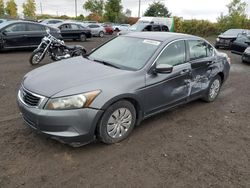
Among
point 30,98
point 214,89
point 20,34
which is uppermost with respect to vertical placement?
point 20,34

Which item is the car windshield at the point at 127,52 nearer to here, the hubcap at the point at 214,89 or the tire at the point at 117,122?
the tire at the point at 117,122

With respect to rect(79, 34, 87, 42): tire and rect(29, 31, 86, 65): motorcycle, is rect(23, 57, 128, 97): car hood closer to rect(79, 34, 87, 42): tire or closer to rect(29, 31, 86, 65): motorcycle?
rect(29, 31, 86, 65): motorcycle

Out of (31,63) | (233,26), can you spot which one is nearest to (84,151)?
(31,63)

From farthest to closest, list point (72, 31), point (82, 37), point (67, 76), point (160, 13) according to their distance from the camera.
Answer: point (160, 13)
point (82, 37)
point (72, 31)
point (67, 76)

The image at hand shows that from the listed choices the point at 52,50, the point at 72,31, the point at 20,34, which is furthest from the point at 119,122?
the point at 72,31

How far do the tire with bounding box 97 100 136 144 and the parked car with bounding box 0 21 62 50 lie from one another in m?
9.30

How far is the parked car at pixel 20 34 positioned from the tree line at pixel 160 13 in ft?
84.4

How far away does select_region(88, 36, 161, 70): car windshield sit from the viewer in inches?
164

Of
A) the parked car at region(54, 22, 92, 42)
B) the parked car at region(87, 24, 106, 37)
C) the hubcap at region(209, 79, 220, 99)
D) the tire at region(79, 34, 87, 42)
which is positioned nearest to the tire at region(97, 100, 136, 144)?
the hubcap at region(209, 79, 220, 99)

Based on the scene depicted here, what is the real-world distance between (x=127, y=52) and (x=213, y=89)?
2.50m

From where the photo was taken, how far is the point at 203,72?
521 centimetres

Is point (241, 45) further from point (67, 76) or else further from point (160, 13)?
point (160, 13)

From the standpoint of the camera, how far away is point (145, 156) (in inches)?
141

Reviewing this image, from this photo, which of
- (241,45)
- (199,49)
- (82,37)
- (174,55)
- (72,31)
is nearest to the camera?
(174,55)
